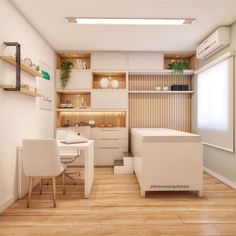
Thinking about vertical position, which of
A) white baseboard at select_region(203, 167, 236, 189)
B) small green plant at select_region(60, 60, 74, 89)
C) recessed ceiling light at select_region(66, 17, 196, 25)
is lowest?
white baseboard at select_region(203, 167, 236, 189)

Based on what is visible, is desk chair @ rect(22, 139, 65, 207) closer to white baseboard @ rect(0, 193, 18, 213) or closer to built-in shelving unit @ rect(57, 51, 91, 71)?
white baseboard @ rect(0, 193, 18, 213)

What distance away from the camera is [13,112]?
302 cm

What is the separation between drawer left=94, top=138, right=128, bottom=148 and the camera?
531 centimetres

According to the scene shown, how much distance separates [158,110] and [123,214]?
3438 mm

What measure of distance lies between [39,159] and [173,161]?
166 cm

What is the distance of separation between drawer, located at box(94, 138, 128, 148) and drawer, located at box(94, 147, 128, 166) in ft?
0.28

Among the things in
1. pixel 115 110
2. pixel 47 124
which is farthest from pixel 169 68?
pixel 47 124

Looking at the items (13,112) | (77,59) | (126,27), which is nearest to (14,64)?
(13,112)

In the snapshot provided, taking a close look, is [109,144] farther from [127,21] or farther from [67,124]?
[127,21]

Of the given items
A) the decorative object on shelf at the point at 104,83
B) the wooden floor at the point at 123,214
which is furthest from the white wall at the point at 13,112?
the decorative object on shelf at the point at 104,83

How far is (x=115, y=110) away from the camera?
536cm

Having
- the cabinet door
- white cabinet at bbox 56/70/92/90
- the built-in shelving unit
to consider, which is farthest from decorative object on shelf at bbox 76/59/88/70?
the cabinet door

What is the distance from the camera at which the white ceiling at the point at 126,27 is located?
10.2 feet

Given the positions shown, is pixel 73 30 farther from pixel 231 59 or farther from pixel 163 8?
pixel 231 59
